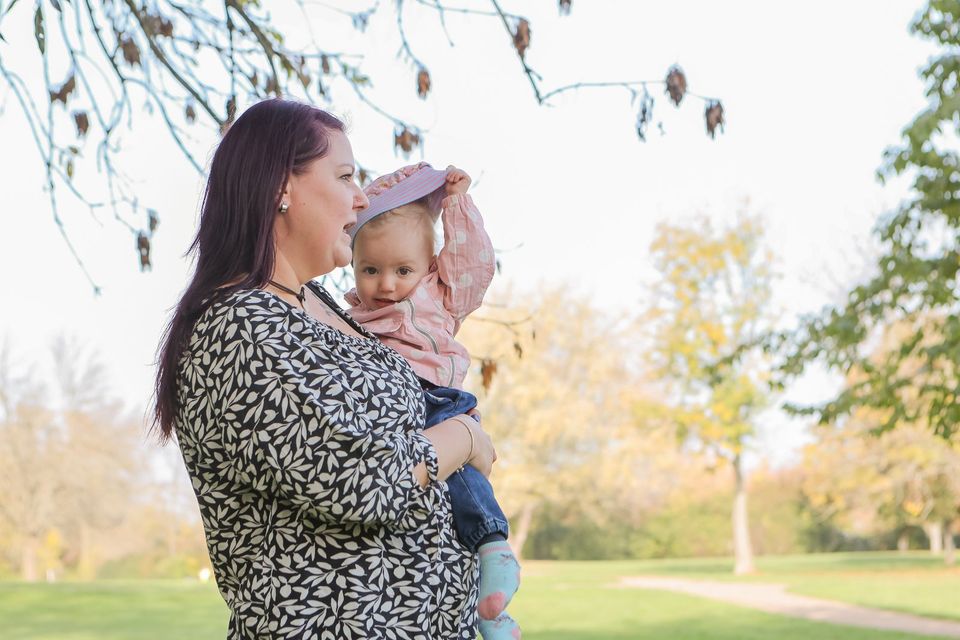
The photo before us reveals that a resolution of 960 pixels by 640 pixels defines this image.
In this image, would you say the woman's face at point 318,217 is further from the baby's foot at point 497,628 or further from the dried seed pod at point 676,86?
the dried seed pod at point 676,86

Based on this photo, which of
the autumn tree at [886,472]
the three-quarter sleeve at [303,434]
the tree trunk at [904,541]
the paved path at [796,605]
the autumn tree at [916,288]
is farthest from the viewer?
the tree trunk at [904,541]

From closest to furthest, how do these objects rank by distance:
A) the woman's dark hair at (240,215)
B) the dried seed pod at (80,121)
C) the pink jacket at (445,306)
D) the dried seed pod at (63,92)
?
the woman's dark hair at (240,215), the pink jacket at (445,306), the dried seed pod at (63,92), the dried seed pod at (80,121)

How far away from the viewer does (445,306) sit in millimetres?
2498

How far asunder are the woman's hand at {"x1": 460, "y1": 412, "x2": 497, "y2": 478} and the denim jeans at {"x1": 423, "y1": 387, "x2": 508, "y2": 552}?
0.07ft

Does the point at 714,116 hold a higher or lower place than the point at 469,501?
higher

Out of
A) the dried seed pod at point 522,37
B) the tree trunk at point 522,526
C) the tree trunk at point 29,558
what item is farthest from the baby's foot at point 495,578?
the tree trunk at point 29,558

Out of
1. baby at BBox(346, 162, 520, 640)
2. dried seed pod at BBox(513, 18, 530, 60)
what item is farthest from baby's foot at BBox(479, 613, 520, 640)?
dried seed pod at BBox(513, 18, 530, 60)

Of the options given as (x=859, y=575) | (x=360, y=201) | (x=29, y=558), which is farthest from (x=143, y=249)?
(x=29, y=558)

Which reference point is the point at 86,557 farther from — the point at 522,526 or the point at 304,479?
the point at 304,479

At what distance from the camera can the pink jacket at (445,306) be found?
7.64 ft

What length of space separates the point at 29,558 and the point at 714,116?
3566 cm

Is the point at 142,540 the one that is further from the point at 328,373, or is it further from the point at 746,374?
the point at 328,373

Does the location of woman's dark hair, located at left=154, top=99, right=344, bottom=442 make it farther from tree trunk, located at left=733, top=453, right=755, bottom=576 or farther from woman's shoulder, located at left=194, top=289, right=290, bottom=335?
tree trunk, located at left=733, top=453, right=755, bottom=576

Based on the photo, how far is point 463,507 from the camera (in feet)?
6.84
